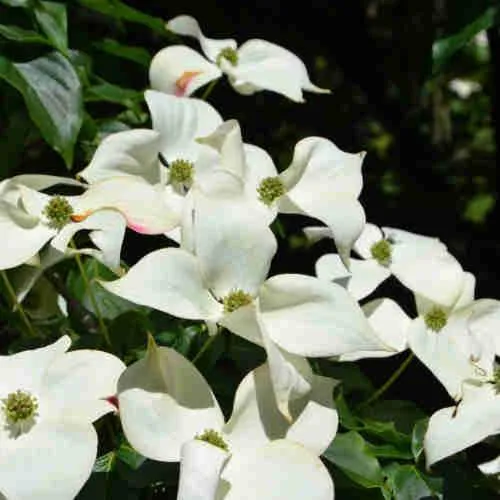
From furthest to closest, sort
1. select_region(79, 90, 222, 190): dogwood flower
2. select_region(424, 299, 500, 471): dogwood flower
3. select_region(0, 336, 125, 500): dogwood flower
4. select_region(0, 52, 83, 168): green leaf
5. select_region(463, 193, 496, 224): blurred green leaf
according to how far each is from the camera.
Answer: select_region(463, 193, 496, 224): blurred green leaf < select_region(0, 52, 83, 168): green leaf < select_region(79, 90, 222, 190): dogwood flower < select_region(424, 299, 500, 471): dogwood flower < select_region(0, 336, 125, 500): dogwood flower

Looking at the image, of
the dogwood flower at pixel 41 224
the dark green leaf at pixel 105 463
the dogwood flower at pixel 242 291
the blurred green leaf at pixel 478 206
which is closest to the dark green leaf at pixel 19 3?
the dogwood flower at pixel 41 224

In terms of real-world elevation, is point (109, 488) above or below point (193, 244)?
below

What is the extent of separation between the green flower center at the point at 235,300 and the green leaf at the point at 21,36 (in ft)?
1.19

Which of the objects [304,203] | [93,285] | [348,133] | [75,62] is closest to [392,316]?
[304,203]

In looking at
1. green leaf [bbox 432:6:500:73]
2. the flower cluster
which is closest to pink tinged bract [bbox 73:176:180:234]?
the flower cluster

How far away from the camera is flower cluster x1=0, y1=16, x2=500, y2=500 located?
0.68 meters

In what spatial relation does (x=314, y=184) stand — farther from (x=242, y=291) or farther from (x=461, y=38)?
(x=461, y=38)

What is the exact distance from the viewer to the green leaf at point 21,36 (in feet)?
3.24

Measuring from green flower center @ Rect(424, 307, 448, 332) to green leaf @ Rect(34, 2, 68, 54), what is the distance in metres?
0.42

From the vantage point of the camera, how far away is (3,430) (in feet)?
2.30

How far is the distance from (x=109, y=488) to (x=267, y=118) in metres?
0.93

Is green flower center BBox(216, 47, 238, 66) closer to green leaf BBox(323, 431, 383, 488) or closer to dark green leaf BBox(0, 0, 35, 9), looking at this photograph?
dark green leaf BBox(0, 0, 35, 9)

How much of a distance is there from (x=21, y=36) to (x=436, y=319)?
0.46 metres

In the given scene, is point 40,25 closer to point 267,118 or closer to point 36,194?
point 36,194
